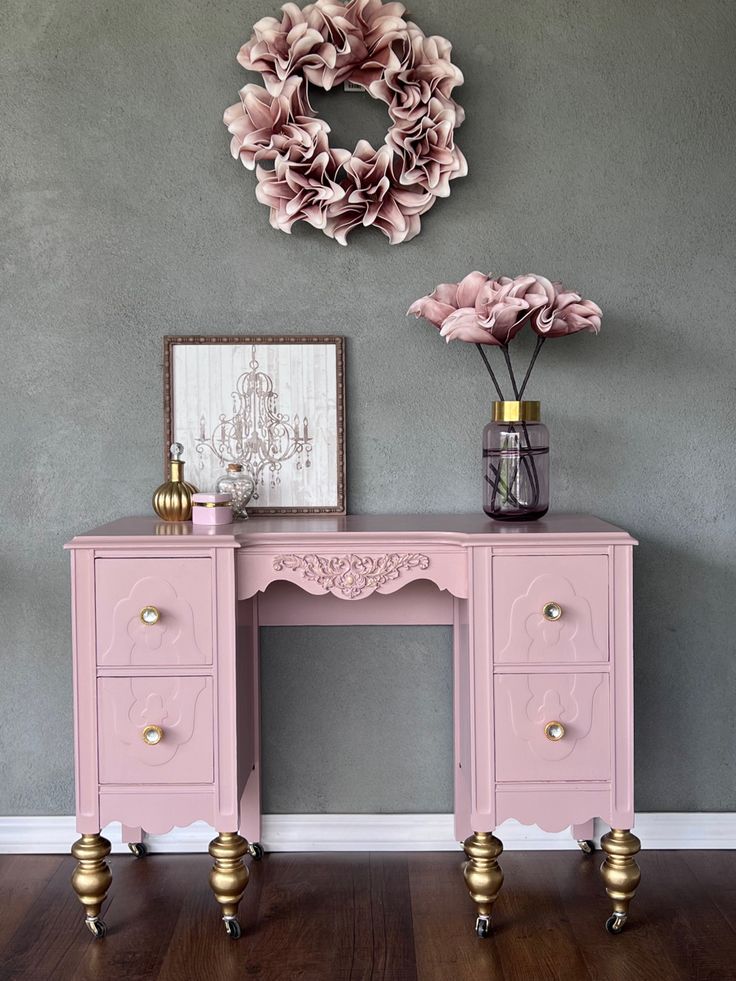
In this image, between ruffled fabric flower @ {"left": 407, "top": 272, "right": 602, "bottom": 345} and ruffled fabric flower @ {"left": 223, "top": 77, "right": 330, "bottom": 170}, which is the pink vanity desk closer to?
ruffled fabric flower @ {"left": 407, "top": 272, "right": 602, "bottom": 345}

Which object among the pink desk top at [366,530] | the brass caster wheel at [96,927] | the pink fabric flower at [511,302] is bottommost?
the brass caster wheel at [96,927]

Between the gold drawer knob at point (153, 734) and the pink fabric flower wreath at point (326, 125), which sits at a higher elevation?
the pink fabric flower wreath at point (326, 125)

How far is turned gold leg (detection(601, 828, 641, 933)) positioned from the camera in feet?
6.25

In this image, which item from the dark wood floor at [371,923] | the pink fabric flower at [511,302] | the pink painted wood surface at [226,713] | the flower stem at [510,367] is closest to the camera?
the dark wood floor at [371,923]

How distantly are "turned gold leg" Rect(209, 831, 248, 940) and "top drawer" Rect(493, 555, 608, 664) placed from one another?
2.16 ft

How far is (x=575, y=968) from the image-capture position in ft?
5.85

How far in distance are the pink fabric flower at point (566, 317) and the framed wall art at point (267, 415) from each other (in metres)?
0.51

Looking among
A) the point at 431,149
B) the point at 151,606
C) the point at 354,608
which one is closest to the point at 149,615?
the point at 151,606

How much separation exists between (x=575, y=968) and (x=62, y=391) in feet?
5.62

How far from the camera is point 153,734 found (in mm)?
1878

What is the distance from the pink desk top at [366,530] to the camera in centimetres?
187

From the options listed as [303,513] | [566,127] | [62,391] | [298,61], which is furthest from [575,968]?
[298,61]

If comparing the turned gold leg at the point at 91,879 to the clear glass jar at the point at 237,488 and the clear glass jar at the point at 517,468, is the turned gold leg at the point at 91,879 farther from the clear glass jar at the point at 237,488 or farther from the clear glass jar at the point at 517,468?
the clear glass jar at the point at 517,468

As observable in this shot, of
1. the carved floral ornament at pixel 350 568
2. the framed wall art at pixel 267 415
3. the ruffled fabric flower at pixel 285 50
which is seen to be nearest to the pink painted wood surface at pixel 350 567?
the carved floral ornament at pixel 350 568
